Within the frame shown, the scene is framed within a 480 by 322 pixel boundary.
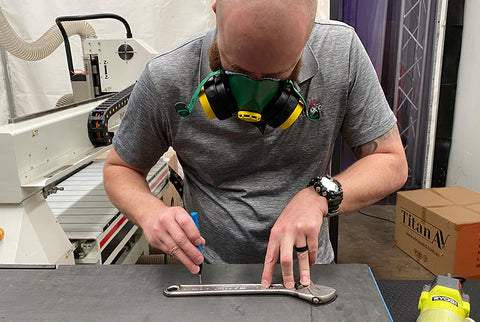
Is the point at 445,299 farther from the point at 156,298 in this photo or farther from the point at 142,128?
the point at 142,128

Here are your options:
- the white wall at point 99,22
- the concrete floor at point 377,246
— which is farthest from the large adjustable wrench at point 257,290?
the white wall at point 99,22

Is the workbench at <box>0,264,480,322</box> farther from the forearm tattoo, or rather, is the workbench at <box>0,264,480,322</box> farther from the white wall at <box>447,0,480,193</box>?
the white wall at <box>447,0,480,193</box>

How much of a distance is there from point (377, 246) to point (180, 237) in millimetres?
2373

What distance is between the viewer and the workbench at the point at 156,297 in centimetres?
66

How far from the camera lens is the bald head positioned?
615 mm

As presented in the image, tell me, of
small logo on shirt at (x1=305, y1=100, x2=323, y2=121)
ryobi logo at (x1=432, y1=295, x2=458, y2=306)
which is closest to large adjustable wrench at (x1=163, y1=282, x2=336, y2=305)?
ryobi logo at (x1=432, y1=295, x2=458, y2=306)

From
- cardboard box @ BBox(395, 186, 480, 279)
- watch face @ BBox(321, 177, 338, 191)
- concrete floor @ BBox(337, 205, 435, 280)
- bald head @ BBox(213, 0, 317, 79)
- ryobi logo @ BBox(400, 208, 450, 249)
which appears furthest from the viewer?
concrete floor @ BBox(337, 205, 435, 280)

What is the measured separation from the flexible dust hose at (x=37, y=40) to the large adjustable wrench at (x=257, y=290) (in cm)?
104

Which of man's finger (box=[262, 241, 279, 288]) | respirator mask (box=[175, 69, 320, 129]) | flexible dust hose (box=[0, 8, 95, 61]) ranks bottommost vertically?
man's finger (box=[262, 241, 279, 288])

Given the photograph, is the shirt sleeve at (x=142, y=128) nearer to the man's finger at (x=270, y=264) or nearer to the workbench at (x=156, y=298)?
the workbench at (x=156, y=298)

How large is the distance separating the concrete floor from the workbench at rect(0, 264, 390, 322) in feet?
6.10

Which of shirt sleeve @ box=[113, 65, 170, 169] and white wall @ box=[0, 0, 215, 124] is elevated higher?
white wall @ box=[0, 0, 215, 124]

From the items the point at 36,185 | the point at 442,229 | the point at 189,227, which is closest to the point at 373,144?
the point at 189,227

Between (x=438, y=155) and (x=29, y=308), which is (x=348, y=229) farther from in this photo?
(x=29, y=308)
